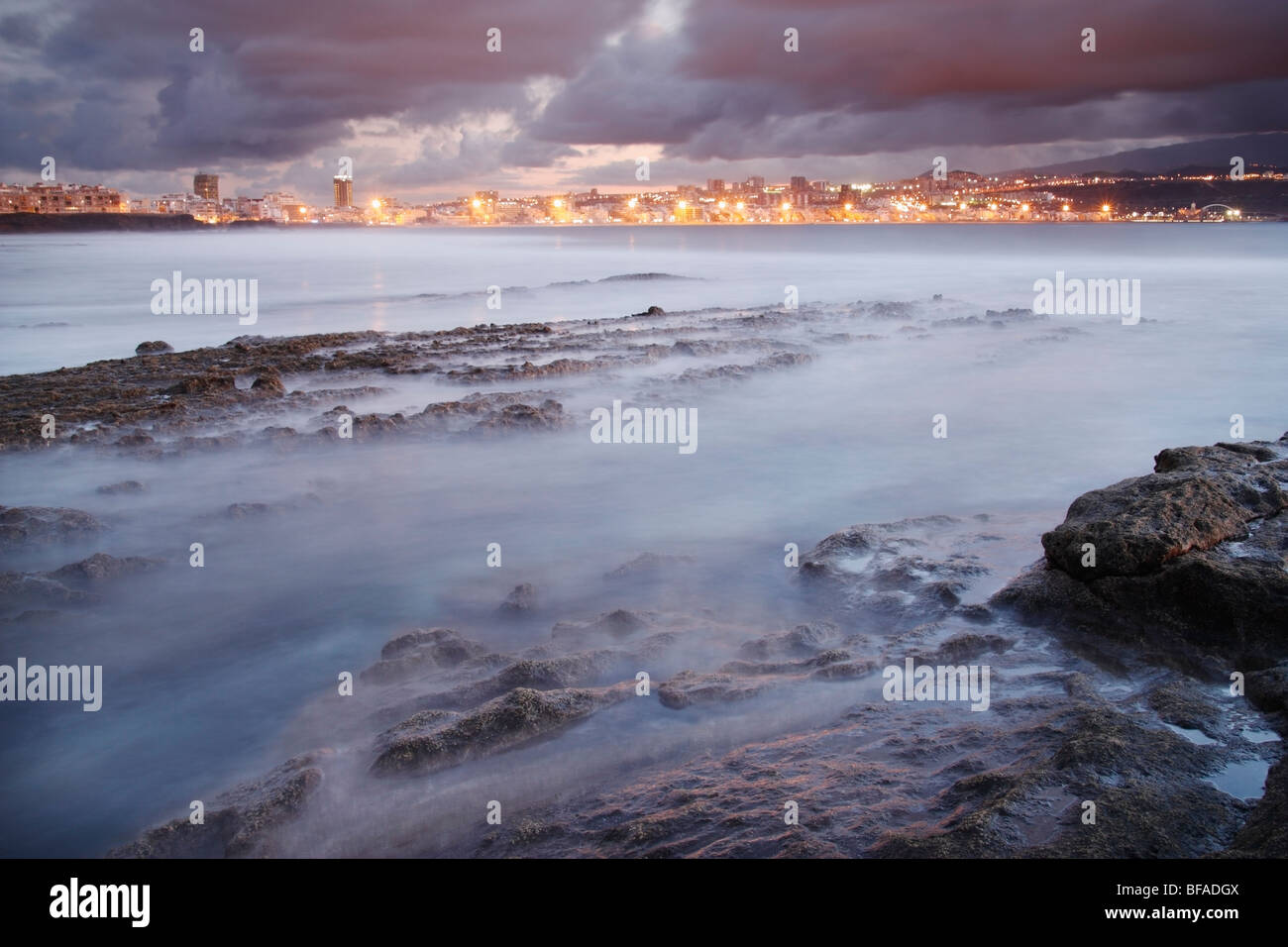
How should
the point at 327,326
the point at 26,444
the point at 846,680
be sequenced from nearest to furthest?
the point at 846,680, the point at 26,444, the point at 327,326

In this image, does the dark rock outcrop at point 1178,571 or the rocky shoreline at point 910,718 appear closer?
the rocky shoreline at point 910,718

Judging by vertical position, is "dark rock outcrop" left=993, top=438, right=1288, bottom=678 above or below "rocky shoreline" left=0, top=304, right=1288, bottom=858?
above

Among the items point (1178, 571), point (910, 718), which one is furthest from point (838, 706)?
point (1178, 571)

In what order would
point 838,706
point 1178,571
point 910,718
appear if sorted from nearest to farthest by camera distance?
point 910,718 < point 838,706 < point 1178,571

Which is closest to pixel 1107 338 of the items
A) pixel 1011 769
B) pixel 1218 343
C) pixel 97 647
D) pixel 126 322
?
pixel 1218 343

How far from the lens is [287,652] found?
553cm

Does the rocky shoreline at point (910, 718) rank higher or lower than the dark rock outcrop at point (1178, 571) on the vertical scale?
lower

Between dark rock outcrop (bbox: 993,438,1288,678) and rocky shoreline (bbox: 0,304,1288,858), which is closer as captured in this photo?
rocky shoreline (bbox: 0,304,1288,858)

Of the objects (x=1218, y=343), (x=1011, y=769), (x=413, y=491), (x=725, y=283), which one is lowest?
(x=1011, y=769)

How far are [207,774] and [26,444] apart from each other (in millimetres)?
7500

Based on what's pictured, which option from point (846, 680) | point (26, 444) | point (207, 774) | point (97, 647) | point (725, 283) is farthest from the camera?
point (725, 283)

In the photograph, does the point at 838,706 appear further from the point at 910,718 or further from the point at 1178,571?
the point at 1178,571

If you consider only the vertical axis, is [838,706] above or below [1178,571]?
below
